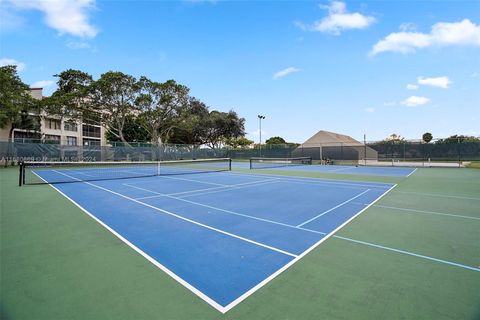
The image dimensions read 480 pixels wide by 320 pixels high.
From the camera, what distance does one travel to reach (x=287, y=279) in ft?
11.1

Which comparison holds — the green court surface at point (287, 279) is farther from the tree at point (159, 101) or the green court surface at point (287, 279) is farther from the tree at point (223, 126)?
the tree at point (223, 126)

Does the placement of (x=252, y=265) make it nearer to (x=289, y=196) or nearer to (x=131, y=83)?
(x=289, y=196)

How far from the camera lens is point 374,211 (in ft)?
23.5

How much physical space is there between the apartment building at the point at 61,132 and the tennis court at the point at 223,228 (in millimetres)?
35378

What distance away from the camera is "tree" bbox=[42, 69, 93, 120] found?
107ft

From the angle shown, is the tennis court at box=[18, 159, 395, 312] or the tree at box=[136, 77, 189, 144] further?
the tree at box=[136, 77, 189, 144]

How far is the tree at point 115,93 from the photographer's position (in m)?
32.9

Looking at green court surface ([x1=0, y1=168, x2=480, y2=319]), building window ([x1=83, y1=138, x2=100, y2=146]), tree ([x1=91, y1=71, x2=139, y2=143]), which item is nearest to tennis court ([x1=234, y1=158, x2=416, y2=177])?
green court surface ([x1=0, y1=168, x2=480, y2=319])

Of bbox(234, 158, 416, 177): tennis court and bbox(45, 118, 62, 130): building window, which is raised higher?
bbox(45, 118, 62, 130): building window

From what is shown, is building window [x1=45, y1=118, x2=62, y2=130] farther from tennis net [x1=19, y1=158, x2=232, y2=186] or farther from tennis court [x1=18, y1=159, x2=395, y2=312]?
tennis court [x1=18, y1=159, x2=395, y2=312]

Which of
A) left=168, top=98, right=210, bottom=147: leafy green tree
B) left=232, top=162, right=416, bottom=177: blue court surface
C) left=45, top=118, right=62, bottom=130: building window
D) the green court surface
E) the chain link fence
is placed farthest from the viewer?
left=168, top=98, right=210, bottom=147: leafy green tree

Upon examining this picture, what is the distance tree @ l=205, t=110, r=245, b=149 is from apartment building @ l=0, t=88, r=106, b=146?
21895 millimetres

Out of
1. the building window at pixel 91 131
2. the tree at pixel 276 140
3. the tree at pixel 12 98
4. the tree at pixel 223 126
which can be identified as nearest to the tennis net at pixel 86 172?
the tree at pixel 12 98

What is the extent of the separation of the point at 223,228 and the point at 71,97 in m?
35.2
